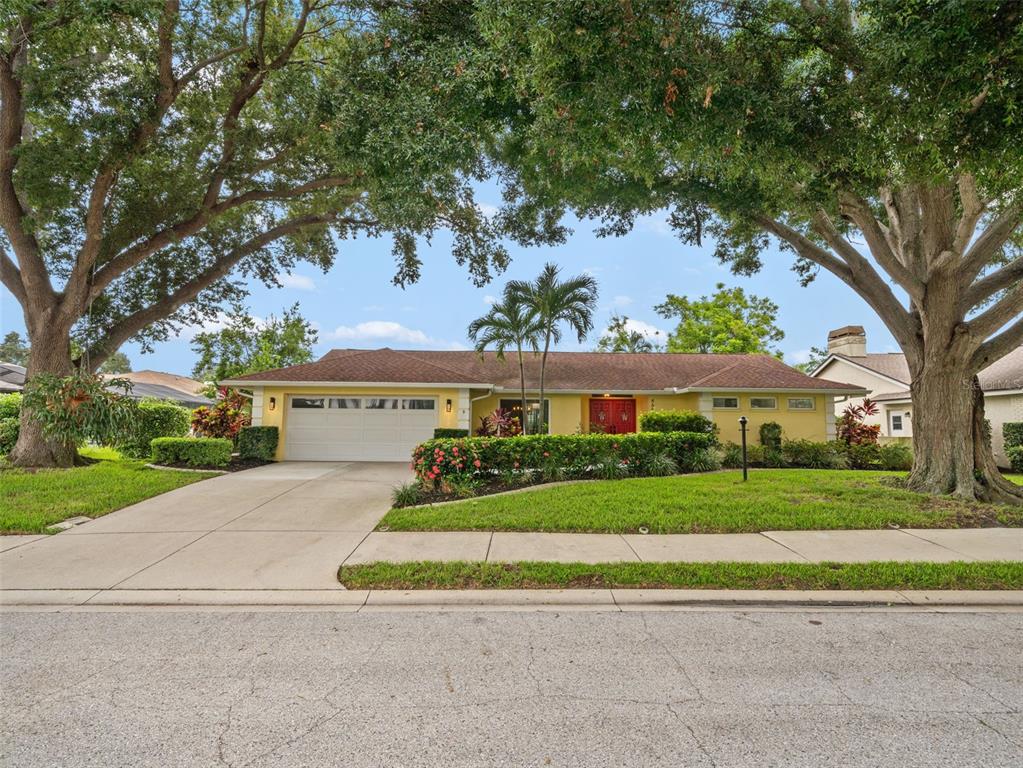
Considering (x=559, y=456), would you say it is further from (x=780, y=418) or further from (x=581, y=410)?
(x=780, y=418)

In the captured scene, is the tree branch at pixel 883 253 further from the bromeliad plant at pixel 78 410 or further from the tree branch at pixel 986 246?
the bromeliad plant at pixel 78 410

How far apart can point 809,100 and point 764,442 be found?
1203 cm

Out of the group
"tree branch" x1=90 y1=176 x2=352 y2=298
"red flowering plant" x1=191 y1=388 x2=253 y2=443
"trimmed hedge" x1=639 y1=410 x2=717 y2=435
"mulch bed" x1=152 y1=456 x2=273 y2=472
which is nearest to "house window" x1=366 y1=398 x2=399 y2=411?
"mulch bed" x1=152 y1=456 x2=273 y2=472

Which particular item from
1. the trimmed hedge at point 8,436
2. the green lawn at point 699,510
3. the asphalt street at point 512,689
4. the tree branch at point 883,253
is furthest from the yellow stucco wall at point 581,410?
the asphalt street at point 512,689

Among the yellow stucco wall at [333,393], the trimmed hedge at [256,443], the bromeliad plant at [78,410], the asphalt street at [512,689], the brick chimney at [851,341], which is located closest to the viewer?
the asphalt street at [512,689]

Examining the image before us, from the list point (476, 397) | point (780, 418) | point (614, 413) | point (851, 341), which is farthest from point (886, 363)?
point (476, 397)

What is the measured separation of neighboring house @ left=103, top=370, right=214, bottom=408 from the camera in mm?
27458

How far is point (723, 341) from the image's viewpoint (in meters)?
30.6

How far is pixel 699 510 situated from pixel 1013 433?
1465 centimetres

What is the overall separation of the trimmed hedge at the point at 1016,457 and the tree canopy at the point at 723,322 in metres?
16.1

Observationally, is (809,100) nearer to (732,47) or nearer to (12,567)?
(732,47)

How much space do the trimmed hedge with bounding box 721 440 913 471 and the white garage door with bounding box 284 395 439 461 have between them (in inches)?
369

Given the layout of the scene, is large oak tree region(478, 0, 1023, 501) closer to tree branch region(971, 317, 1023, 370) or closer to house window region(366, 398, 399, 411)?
tree branch region(971, 317, 1023, 370)

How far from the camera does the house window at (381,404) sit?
1595cm
